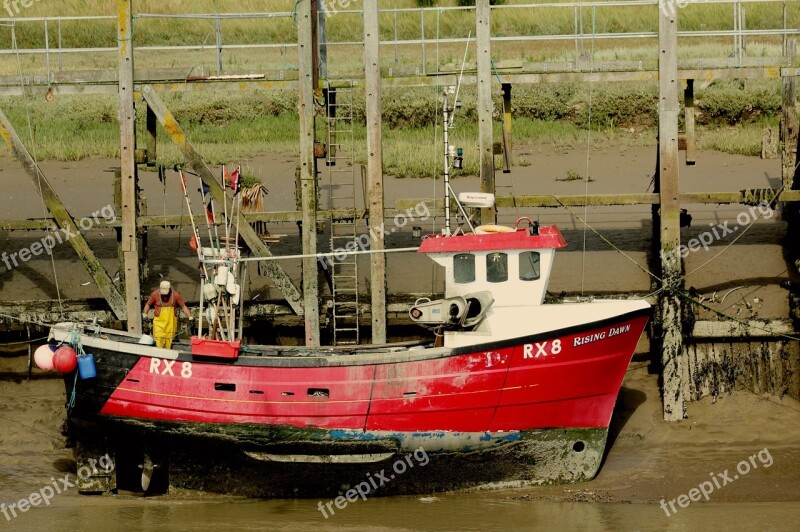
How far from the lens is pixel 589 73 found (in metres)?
18.8

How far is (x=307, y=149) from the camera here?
1820cm

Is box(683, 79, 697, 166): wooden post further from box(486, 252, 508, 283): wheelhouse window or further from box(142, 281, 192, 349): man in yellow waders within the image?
box(142, 281, 192, 349): man in yellow waders

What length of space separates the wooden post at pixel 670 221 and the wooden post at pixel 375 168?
3983mm

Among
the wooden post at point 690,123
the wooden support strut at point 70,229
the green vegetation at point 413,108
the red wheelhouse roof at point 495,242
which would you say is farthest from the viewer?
the green vegetation at point 413,108

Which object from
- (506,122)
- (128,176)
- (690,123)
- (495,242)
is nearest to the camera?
(495,242)

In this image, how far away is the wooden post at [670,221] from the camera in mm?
18203

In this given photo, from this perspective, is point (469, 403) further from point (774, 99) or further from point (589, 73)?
point (774, 99)

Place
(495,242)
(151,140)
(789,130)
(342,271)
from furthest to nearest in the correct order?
(342,271) < (789,130) < (151,140) < (495,242)

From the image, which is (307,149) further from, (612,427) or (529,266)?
(612,427)

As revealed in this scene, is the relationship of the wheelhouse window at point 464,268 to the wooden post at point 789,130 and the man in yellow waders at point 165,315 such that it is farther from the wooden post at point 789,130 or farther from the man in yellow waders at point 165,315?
the wooden post at point 789,130

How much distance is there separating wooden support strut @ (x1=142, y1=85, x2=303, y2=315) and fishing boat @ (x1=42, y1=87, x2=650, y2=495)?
1.25 metres

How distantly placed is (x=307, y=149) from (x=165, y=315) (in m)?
3.06

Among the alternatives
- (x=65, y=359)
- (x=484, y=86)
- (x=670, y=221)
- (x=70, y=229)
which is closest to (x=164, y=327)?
(x=65, y=359)

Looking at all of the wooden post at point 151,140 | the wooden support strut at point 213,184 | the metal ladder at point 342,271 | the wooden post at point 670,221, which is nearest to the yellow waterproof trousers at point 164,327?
the wooden support strut at point 213,184
